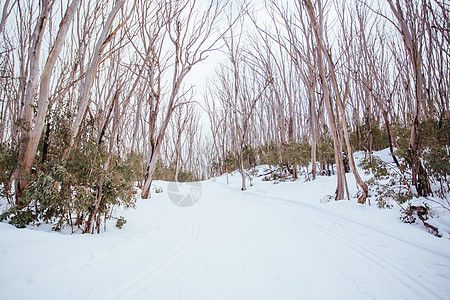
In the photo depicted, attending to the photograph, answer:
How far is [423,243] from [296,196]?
3.89 metres

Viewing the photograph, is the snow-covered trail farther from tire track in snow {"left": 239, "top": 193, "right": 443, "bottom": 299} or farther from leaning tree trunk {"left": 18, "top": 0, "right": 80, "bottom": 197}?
leaning tree trunk {"left": 18, "top": 0, "right": 80, "bottom": 197}

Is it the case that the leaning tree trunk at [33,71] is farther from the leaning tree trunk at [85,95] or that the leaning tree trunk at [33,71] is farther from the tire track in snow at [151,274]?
the tire track in snow at [151,274]

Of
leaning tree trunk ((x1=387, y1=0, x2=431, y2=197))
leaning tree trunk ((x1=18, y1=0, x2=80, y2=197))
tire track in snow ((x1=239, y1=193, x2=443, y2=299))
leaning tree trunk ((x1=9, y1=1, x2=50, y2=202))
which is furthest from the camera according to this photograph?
leaning tree trunk ((x1=387, y1=0, x2=431, y2=197))

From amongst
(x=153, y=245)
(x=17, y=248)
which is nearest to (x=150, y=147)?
(x=153, y=245)

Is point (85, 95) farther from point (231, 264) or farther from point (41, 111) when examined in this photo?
point (231, 264)

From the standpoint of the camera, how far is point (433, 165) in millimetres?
3156

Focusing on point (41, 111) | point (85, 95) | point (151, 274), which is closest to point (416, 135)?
point (151, 274)

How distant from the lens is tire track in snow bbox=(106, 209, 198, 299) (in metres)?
1.56

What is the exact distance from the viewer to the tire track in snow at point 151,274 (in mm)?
1562

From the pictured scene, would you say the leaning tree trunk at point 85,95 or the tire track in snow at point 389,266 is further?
the leaning tree trunk at point 85,95

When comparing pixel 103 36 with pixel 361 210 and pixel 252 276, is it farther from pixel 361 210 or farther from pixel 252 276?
pixel 361 210

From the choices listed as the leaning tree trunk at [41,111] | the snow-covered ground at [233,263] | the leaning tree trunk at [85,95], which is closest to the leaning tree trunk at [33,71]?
the leaning tree trunk at [41,111]

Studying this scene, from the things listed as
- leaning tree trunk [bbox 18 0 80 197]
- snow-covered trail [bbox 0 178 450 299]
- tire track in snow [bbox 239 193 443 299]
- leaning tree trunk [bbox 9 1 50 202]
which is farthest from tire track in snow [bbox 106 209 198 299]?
leaning tree trunk [bbox 9 1 50 202]

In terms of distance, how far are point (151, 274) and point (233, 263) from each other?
0.81m
